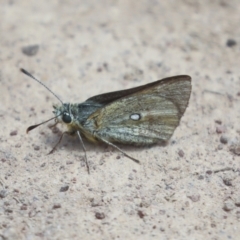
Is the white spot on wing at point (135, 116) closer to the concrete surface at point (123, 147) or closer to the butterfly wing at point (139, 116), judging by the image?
the butterfly wing at point (139, 116)

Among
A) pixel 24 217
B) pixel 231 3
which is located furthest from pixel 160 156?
pixel 231 3

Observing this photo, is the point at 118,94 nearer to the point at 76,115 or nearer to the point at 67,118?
the point at 76,115

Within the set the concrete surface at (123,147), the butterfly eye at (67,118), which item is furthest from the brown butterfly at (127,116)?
the concrete surface at (123,147)

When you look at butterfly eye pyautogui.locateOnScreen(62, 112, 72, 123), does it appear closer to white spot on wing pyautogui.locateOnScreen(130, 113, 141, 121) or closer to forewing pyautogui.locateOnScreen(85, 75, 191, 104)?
forewing pyautogui.locateOnScreen(85, 75, 191, 104)

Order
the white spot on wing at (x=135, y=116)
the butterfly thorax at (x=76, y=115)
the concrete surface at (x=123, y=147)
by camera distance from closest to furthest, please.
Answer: the concrete surface at (x=123, y=147)
the butterfly thorax at (x=76, y=115)
the white spot on wing at (x=135, y=116)

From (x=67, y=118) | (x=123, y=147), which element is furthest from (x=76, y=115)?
(x=123, y=147)
